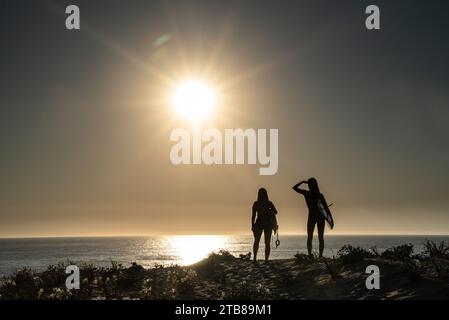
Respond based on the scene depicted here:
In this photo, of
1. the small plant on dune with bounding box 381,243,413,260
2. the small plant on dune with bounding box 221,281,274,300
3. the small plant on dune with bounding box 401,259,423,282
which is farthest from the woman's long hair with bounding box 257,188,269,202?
the small plant on dune with bounding box 401,259,423,282

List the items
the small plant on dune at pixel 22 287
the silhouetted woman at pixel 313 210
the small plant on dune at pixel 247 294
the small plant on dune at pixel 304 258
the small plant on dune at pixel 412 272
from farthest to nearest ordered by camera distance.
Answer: the small plant on dune at pixel 304 258 < the silhouetted woman at pixel 313 210 < the small plant on dune at pixel 22 287 < the small plant on dune at pixel 247 294 < the small plant on dune at pixel 412 272

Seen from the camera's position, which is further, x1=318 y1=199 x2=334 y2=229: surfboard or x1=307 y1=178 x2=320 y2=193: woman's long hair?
x1=307 y1=178 x2=320 y2=193: woman's long hair

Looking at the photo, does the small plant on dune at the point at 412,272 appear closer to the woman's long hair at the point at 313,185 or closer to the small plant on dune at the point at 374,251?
the small plant on dune at the point at 374,251

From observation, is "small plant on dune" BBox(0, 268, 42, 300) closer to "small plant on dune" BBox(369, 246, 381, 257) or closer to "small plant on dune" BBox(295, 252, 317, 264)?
"small plant on dune" BBox(295, 252, 317, 264)

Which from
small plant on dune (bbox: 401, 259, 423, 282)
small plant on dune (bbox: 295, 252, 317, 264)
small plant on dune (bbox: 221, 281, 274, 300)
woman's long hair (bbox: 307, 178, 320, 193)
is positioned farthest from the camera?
small plant on dune (bbox: 295, 252, 317, 264)

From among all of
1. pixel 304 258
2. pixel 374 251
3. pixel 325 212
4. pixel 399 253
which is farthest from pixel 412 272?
pixel 304 258

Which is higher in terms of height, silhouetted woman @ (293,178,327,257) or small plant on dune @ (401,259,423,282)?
silhouetted woman @ (293,178,327,257)

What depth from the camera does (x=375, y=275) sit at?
1204 centimetres

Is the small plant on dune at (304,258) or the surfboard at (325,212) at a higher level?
the surfboard at (325,212)

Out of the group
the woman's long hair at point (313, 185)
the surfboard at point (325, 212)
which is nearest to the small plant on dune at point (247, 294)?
the surfboard at point (325, 212)

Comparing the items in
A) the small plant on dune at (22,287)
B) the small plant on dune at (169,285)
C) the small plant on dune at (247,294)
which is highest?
the small plant on dune at (247,294)
